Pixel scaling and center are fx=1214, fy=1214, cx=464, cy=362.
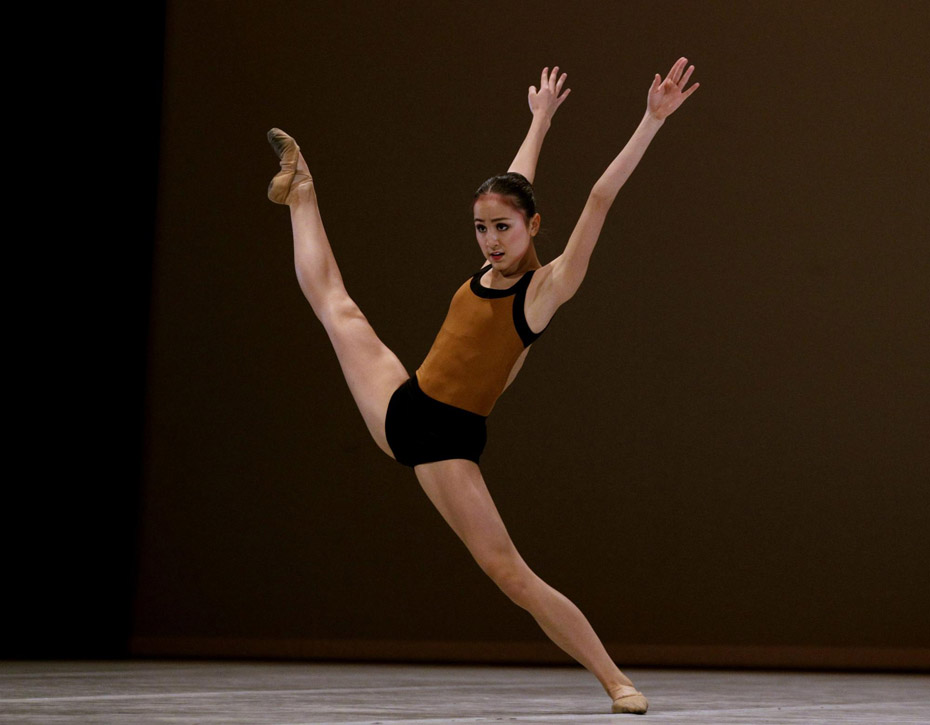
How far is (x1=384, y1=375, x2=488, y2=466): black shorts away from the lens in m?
A: 2.67

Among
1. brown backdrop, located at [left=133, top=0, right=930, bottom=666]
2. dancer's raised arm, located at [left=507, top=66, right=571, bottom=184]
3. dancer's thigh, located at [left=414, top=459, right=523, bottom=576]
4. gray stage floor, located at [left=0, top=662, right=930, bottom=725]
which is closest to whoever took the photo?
gray stage floor, located at [left=0, top=662, right=930, bottom=725]

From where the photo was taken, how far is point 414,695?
117 inches

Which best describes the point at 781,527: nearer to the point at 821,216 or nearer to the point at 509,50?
the point at 821,216

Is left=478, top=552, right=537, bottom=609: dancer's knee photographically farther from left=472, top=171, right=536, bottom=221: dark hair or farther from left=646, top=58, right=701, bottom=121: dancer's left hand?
left=646, top=58, right=701, bottom=121: dancer's left hand

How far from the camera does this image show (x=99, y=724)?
2121 millimetres

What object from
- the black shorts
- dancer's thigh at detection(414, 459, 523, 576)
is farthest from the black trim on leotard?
dancer's thigh at detection(414, 459, 523, 576)

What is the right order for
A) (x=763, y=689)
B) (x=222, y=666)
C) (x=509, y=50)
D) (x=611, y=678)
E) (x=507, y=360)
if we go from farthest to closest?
1. (x=509, y=50)
2. (x=222, y=666)
3. (x=763, y=689)
4. (x=507, y=360)
5. (x=611, y=678)

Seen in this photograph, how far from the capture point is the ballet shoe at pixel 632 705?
2488 millimetres

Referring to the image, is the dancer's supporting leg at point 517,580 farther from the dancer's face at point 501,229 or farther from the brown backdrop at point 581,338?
the brown backdrop at point 581,338

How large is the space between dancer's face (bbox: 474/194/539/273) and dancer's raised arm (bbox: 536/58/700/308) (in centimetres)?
13

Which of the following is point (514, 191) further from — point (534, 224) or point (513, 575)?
point (513, 575)

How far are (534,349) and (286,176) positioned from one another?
1.81m

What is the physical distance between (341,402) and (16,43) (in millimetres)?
1880

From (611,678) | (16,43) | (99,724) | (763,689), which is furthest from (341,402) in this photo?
(99,724)
